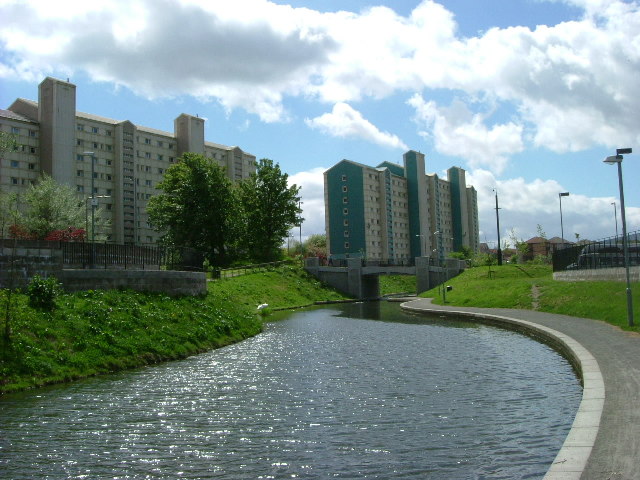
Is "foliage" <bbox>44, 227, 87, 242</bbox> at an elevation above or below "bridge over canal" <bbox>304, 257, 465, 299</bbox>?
above

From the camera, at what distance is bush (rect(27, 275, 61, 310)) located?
1917cm

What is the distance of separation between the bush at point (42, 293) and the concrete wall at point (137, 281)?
7.94 feet

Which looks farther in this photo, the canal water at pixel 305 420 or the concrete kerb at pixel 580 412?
the canal water at pixel 305 420

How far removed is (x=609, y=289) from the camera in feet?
96.3

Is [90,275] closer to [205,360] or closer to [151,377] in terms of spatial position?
[205,360]

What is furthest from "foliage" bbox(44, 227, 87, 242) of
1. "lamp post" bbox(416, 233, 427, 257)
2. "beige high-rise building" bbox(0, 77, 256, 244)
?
"lamp post" bbox(416, 233, 427, 257)

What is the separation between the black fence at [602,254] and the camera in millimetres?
30656

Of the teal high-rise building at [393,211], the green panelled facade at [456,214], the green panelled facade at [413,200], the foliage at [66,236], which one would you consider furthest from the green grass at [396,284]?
the foliage at [66,236]

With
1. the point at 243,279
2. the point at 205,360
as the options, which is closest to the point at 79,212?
the point at 243,279

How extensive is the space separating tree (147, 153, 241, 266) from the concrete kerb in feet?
180

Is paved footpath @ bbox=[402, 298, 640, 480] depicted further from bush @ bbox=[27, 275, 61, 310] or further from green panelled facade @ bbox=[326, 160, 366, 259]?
green panelled facade @ bbox=[326, 160, 366, 259]

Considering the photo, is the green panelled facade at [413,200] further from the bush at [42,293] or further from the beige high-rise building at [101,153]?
the bush at [42,293]

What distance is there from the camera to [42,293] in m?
19.3

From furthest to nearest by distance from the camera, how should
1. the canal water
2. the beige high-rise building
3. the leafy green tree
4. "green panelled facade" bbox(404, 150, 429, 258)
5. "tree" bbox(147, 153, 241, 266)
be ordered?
1. "green panelled facade" bbox(404, 150, 429, 258)
2. the beige high-rise building
3. "tree" bbox(147, 153, 241, 266)
4. the leafy green tree
5. the canal water
